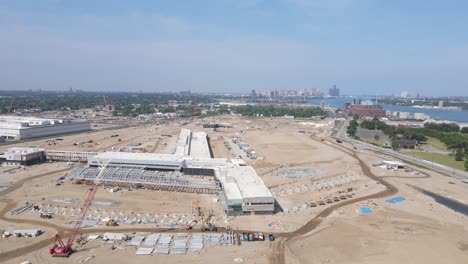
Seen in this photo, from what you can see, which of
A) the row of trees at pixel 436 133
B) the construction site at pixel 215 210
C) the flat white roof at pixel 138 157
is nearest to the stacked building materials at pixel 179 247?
the construction site at pixel 215 210

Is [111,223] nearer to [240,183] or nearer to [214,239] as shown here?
[214,239]

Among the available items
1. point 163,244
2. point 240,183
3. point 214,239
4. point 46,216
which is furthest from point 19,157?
point 214,239

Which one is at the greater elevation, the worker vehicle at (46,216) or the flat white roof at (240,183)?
the flat white roof at (240,183)

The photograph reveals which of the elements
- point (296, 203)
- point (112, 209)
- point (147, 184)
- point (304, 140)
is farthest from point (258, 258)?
point (304, 140)

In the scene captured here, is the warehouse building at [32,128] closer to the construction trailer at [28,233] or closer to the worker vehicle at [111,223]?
the construction trailer at [28,233]

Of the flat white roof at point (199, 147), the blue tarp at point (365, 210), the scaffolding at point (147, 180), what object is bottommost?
the blue tarp at point (365, 210)

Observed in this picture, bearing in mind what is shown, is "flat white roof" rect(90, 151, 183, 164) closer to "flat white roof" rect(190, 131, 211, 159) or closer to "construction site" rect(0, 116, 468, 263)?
"construction site" rect(0, 116, 468, 263)
